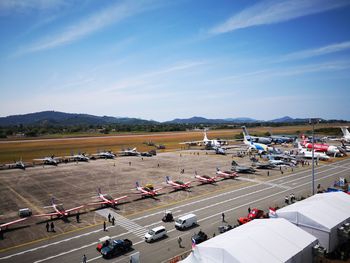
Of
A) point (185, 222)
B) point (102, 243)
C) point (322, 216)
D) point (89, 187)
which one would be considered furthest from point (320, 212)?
point (89, 187)

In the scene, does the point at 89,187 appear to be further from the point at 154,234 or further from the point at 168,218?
the point at 154,234

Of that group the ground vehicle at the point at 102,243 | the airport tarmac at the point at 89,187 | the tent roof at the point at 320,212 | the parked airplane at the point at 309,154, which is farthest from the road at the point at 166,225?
the parked airplane at the point at 309,154

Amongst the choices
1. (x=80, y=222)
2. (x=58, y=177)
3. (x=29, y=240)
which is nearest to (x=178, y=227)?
Result: (x=80, y=222)

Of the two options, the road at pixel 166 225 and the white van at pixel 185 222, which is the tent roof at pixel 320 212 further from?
the white van at pixel 185 222

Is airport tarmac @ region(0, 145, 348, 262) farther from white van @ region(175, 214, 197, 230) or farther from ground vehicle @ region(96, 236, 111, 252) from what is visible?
white van @ region(175, 214, 197, 230)

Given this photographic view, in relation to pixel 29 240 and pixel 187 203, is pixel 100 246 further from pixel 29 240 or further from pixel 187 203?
pixel 187 203

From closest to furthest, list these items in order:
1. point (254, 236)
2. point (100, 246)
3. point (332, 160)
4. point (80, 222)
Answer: point (254, 236)
point (100, 246)
point (80, 222)
point (332, 160)
